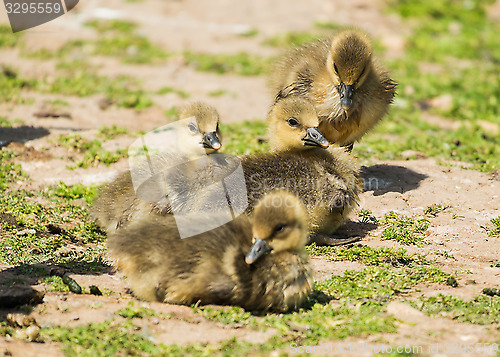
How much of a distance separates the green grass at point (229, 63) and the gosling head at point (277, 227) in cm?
725

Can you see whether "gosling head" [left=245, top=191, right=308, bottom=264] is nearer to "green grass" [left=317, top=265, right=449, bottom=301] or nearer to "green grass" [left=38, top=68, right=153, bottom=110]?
"green grass" [left=317, top=265, right=449, bottom=301]

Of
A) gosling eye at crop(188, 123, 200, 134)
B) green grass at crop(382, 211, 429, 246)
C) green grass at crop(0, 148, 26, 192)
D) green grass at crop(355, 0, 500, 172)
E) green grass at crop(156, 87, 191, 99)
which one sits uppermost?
gosling eye at crop(188, 123, 200, 134)

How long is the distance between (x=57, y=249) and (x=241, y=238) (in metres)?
1.94

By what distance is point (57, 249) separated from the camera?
5488 millimetres

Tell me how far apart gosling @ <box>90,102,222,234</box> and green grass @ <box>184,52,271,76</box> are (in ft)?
17.5

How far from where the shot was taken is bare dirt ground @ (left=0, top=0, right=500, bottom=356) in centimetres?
412

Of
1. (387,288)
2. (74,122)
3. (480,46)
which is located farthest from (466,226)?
(480,46)

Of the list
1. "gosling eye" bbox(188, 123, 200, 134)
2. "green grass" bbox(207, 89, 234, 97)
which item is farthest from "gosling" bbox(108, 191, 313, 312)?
"green grass" bbox(207, 89, 234, 97)

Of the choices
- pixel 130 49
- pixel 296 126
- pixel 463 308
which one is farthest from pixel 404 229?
pixel 130 49

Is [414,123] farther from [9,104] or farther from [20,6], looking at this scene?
[20,6]

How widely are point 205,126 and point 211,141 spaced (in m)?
0.21

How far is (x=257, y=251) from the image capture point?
166 inches

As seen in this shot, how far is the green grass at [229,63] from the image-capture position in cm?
1155

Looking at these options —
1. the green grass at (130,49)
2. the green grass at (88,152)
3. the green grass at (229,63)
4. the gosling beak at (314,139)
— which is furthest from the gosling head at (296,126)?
the green grass at (130,49)
